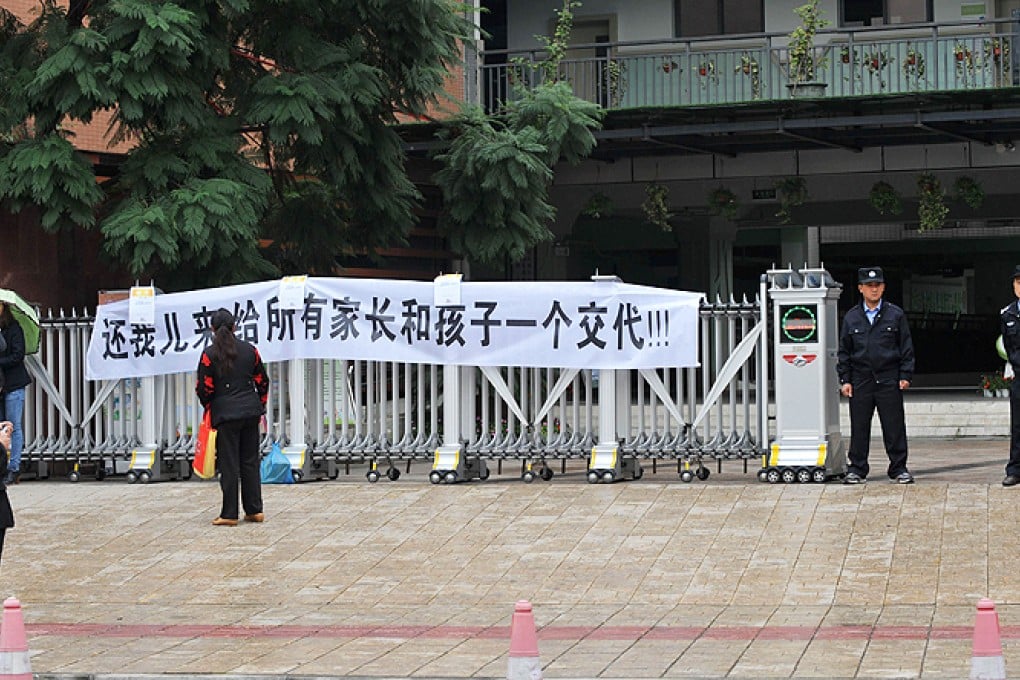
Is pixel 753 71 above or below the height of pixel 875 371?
above

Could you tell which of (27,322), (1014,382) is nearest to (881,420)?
(1014,382)

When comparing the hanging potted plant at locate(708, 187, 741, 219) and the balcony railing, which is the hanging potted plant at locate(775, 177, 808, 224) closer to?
the hanging potted plant at locate(708, 187, 741, 219)

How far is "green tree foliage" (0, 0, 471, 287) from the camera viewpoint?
17844mm

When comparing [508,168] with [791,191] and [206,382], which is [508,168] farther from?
[206,382]

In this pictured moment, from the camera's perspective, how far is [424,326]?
15.9 metres

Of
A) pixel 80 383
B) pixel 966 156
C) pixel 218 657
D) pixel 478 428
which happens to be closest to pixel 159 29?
pixel 80 383

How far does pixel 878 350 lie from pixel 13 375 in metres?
7.94

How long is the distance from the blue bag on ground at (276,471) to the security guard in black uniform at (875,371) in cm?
524

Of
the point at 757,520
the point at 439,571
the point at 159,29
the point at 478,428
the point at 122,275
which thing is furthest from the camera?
the point at 122,275

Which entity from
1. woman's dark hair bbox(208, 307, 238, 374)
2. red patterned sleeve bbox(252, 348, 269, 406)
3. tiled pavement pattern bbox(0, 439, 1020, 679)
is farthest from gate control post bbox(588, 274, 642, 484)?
woman's dark hair bbox(208, 307, 238, 374)

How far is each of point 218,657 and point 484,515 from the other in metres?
4.75

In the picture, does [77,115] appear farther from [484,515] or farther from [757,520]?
[757,520]

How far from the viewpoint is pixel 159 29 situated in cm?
1759

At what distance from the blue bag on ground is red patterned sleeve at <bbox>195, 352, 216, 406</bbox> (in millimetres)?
2241
